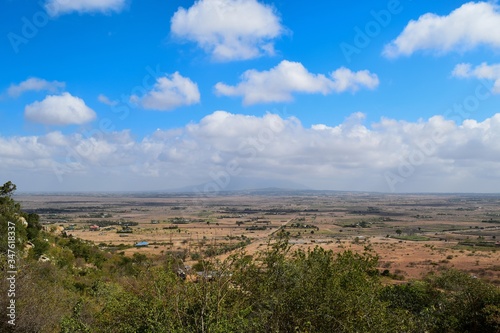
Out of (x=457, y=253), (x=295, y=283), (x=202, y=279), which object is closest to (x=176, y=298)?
(x=202, y=279)

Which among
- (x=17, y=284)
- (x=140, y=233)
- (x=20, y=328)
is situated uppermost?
(x=17, y=284)

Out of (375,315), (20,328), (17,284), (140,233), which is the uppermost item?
(375,315)

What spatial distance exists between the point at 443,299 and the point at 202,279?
978 inches

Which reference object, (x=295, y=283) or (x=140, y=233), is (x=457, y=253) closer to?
(x=295, y=283)

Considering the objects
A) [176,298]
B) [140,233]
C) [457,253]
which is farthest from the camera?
[140,233]

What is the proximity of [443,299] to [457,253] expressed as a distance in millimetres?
50674

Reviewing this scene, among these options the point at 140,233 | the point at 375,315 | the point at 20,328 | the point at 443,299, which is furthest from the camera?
the point at 140,233

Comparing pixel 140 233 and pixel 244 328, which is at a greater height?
pixel 244 328

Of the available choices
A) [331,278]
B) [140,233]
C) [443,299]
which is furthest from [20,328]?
[140,233]

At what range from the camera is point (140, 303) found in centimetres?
1333

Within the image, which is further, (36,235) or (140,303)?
(36,235)

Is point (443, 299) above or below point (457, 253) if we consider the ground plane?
above

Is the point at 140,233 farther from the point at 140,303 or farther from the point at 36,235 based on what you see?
the point at 140,303

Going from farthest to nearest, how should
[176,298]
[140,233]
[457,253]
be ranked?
1. [140,233]
2. [457,253]
3. [176,298]
